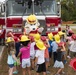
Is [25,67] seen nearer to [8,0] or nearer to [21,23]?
[21,23]

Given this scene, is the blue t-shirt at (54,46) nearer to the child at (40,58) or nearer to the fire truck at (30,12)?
the child at (40,58)

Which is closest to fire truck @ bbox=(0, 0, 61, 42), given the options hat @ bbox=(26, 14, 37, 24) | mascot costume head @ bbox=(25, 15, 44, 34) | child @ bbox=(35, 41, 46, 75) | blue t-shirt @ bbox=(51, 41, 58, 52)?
mascot costume head @ bbox=(25, 15, 44, 34)

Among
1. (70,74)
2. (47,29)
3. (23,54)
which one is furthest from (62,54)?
(47,29)

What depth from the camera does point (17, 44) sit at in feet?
33.5

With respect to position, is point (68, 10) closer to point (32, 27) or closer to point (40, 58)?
point (32, 27)

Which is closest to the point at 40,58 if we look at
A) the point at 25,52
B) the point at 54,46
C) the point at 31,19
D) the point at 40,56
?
the point at 40,56

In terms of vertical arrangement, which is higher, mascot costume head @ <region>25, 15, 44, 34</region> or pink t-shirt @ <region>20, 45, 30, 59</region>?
mascot costume head @ <region>25, 15, 44, 34</region>

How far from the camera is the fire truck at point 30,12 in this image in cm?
1342

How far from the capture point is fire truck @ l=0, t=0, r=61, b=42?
13422 millimetres

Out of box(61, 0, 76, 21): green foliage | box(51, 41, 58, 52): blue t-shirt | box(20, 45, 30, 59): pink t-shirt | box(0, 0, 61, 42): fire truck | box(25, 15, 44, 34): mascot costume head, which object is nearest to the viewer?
box(20, 45, 30, 59): pink t-shirt

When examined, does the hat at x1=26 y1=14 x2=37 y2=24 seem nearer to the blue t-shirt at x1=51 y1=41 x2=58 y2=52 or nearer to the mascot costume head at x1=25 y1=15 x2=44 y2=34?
the mascot costume head at x1=25 y1=15 x2=44 y2=34

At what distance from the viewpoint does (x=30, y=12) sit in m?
13.8

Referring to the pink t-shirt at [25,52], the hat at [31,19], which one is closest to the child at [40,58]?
the pink t-shirt at [25,52]

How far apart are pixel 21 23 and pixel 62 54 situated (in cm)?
440
